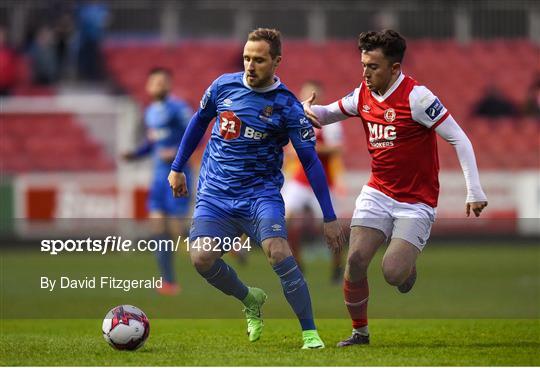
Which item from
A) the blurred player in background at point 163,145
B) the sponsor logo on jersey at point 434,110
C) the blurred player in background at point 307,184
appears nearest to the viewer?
the sponsor logo on jersey at point 434,110

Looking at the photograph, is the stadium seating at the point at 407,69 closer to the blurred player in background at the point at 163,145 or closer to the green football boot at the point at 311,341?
the blurred player in background at the point at 163,145

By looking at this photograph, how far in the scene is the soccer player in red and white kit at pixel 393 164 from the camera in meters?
8.39

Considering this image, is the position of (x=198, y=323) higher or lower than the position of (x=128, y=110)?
lower

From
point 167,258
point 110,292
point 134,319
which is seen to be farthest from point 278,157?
point 110,292

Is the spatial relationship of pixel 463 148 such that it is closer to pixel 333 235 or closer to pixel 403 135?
pixel 403 135

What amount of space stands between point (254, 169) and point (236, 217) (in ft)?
1.21

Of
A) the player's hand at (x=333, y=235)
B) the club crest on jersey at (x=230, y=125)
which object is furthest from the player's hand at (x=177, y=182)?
the player's hand at (x=333, y=235)

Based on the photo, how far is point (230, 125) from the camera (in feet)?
27.6

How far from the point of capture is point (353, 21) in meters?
29.0

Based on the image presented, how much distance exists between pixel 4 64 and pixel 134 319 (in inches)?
743

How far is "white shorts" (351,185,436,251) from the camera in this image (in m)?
8.56

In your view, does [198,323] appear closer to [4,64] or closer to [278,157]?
[278,157]

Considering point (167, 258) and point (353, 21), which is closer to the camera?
point (167, 258)

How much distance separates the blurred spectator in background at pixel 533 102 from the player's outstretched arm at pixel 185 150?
1909 cm
